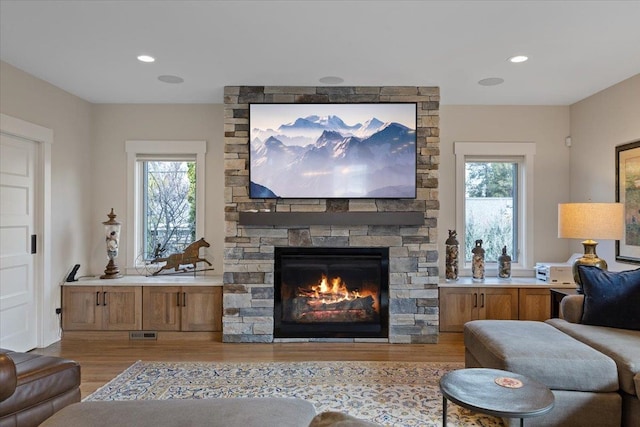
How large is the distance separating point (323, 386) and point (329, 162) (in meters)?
2.11

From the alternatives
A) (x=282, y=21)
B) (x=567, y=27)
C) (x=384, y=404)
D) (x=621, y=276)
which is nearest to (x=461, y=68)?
(x=567, y=27)

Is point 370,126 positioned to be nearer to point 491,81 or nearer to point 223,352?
point 491,81

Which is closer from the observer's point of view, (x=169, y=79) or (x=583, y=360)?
(x=583, y=360)

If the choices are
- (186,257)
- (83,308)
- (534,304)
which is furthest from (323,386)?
(83,308)

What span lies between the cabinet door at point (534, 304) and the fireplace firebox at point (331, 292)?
1.46 metres

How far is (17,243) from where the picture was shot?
371 cm

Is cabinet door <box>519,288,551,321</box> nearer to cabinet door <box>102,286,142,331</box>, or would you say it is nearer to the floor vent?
the floor vent

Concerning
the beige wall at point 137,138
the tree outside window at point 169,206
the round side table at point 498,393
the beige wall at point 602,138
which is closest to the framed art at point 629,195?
the beige wall at point 602,138

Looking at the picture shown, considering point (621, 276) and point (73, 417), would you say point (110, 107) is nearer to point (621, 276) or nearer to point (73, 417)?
point (73, 417)

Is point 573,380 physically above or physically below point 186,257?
below

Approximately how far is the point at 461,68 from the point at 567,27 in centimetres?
92

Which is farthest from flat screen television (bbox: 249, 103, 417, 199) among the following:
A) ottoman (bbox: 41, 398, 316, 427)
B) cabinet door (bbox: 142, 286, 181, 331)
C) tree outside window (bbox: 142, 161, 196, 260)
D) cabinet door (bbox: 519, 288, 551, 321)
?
ottoman (bbox: 41, 398, 316, 427)

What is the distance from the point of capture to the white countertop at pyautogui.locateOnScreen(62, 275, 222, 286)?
164 inches

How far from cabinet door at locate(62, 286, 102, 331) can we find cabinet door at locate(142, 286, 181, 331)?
0.49m
